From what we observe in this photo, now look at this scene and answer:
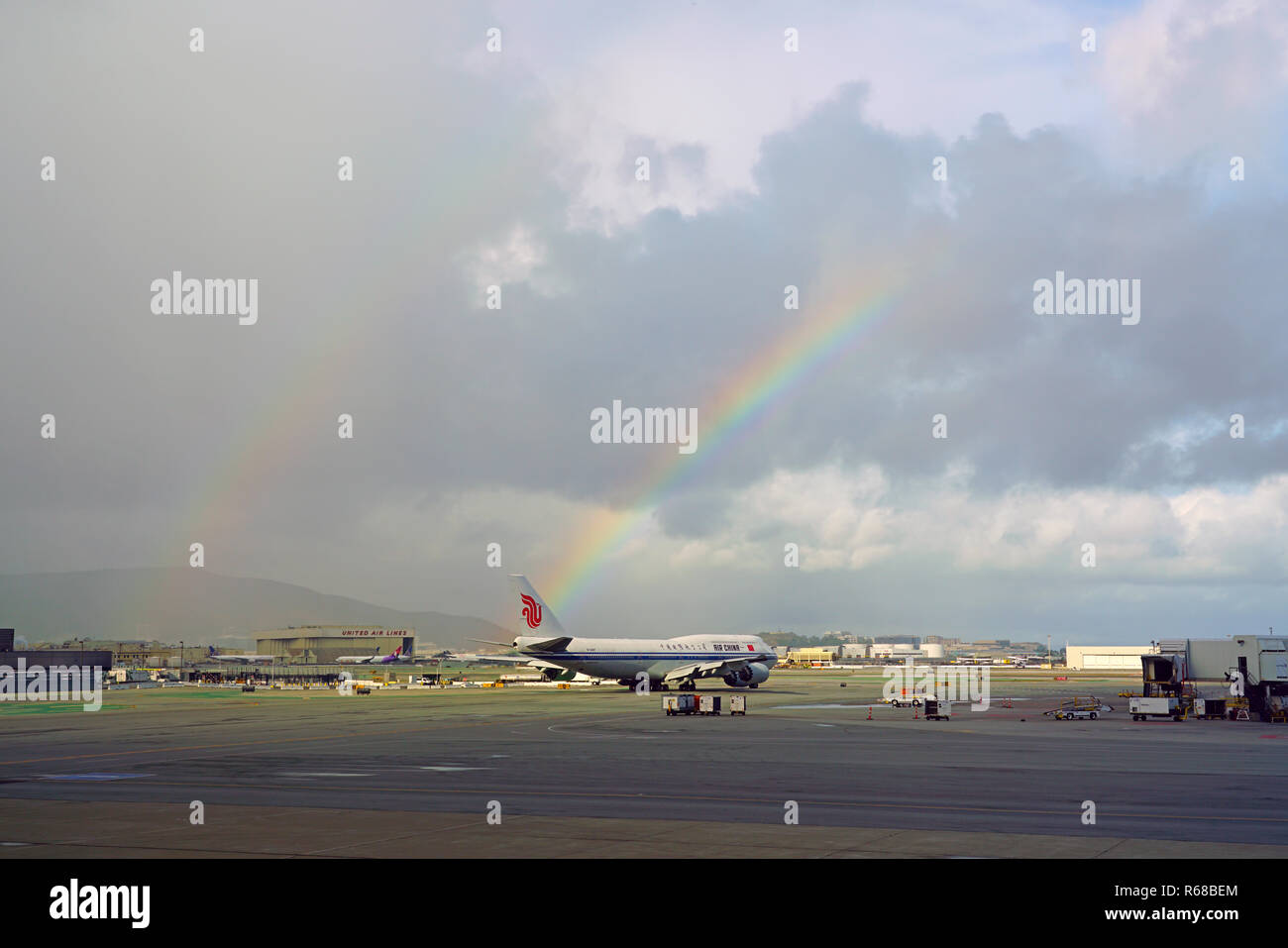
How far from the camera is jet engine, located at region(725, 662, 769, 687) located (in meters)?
98.5

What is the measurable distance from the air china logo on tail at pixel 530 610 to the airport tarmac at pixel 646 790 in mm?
45784

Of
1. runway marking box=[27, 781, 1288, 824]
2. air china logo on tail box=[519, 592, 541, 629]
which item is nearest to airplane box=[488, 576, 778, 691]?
air china logo on tail box=[519, 592, 541, 629]

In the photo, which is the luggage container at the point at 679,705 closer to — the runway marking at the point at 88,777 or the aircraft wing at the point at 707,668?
the aircraft wing at the point at 707,668

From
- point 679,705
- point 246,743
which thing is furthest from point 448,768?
point 679,705

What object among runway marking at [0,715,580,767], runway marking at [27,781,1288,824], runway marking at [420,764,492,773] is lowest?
runway marking at [0,715,580,767]

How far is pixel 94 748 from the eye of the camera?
134ft

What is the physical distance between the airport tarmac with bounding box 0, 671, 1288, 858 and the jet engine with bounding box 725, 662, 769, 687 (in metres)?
44.6

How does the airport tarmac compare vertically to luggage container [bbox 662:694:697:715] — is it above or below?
above

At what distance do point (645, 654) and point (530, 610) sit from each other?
12133 millimetres

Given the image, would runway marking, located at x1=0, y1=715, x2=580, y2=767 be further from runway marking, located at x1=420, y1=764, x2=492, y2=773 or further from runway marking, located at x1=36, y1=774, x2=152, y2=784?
runway marking, located at x1=420, y1=764, x2=492, y2=773

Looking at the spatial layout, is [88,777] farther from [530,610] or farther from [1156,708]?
[530,610]
